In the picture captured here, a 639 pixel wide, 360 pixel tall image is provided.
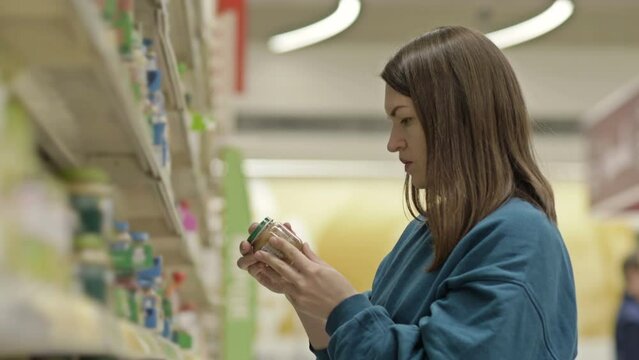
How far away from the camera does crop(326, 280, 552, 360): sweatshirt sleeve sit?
1.84 m

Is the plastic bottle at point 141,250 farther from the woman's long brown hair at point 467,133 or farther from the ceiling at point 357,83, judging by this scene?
the ceiling at point 357,83

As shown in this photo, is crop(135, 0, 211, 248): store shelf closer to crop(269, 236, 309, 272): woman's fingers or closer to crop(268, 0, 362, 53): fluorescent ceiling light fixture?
crop(269, 236, 309, 272): woman's fingers

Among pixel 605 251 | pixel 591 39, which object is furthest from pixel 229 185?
pixel 605 251

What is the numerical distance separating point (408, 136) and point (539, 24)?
5639 mm

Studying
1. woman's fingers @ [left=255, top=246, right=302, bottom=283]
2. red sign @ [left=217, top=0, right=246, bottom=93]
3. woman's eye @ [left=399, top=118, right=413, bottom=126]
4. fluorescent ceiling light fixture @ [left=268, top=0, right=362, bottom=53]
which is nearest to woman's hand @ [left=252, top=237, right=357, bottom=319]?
woman's fingers @ [left=255, top=246, right=302, bottom=283]

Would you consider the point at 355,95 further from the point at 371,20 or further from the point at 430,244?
the point at 430,244

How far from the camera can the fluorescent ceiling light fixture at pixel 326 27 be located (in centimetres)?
724

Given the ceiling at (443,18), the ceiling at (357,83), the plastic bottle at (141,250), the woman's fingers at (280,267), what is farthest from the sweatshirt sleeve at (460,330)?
the ceiling at (357,83)

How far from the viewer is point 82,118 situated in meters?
1.71

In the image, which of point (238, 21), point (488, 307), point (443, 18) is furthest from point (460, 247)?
point (443, 18)

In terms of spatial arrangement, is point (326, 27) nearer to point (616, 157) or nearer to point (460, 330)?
point (616, 157)

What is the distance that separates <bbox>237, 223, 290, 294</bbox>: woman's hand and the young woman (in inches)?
0.5

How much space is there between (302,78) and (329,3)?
161cm

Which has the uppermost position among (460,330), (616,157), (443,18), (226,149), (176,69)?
(443,18)
